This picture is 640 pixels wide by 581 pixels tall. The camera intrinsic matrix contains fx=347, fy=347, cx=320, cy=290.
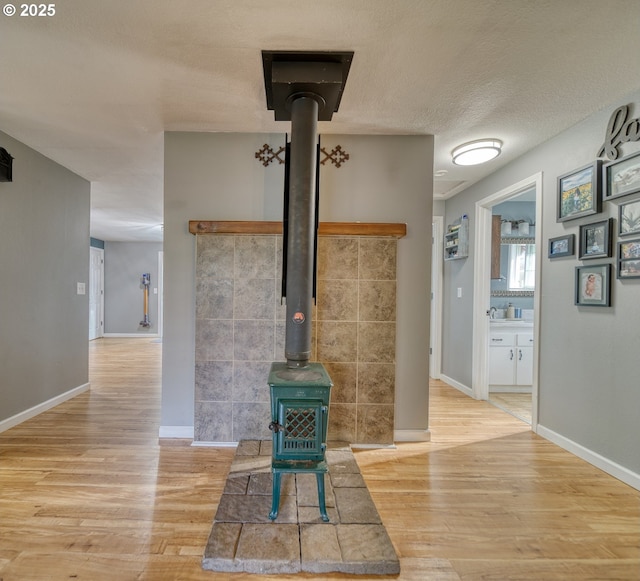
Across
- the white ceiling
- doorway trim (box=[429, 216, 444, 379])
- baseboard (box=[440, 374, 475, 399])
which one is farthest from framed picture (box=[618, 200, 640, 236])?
doorway trim (box=[429, 216, 444, 379])

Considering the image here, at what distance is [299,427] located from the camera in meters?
1.72

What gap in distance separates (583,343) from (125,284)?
8.63 m

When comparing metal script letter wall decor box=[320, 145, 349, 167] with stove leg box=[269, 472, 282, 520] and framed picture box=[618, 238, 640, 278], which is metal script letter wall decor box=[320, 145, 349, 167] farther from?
stove leg box=[269, 472, 282, 520]

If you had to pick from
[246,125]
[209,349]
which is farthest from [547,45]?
[209,349]

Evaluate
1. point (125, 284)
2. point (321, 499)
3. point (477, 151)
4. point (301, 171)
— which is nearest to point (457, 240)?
point (477, 151)

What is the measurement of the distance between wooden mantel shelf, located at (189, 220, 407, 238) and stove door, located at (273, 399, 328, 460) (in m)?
1.34

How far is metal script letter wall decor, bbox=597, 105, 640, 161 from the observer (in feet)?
6.99

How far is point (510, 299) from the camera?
4652 mm

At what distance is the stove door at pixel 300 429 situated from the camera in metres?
1.71

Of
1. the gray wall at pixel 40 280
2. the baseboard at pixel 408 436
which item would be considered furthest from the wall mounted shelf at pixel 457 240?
the gray wall at pixel 40 280

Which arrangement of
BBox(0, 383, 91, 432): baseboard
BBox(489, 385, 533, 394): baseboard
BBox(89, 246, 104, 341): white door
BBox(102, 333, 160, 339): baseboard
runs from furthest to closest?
BBox(102, 333, 160, 339): baseboard → BBox(89, 246, 104, 341): white door → BBox(489, 385, 533, 394): baseboard → BBox(0, 383, 91, 432): baseboard

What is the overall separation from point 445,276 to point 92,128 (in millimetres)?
4027

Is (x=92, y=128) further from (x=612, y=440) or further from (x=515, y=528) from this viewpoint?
(x=612, y=440)

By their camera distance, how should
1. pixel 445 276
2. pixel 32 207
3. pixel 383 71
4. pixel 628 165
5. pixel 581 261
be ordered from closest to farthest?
1. pixel 383 71
2. pixel 628 165
3. pixel 581 261
4. pixel 32 207
5. pixel 445 276
